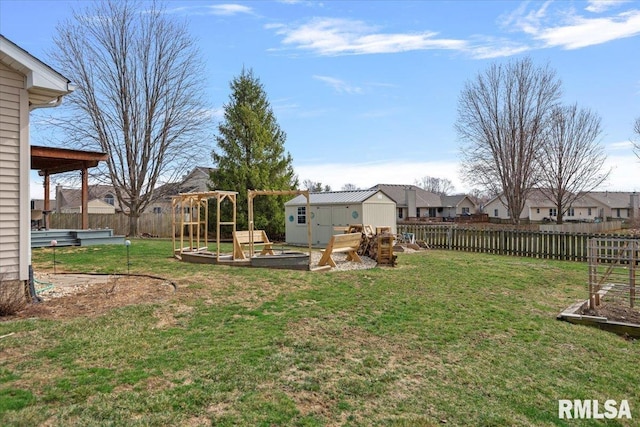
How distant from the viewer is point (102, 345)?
4699 mm

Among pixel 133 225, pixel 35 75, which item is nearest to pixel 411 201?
pixel 133 225

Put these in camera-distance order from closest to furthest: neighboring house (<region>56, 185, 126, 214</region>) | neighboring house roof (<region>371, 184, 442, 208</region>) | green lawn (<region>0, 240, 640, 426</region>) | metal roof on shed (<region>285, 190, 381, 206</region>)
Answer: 1. green lawn (<region>0, 240, 640, 426</region>)
2. metal roof on shed (<region>285, 190, 381, 206</region>)
3. neighboring house (<region>56, 185, 126, 214</region>)
4. neighboring house roof (<region>371, 184, 442, 208</region>)

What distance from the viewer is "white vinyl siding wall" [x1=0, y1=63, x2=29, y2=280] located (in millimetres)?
6344

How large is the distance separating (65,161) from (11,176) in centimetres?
1180

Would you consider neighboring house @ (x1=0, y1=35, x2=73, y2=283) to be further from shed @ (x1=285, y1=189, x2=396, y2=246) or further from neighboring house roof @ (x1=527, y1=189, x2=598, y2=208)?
neighboring house roof @ (x1=527, y1=189, x2=598, y2=208)

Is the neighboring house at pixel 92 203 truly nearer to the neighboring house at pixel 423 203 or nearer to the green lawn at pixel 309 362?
the neighboring house at pixel 423 203

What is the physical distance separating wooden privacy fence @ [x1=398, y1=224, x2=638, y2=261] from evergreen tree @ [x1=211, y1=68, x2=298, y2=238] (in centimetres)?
804

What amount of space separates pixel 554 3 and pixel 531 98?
67.7ft

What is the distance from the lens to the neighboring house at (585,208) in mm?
62188

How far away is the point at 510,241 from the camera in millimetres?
17531

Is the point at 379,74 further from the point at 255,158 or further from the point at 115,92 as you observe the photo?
the point at 115,92

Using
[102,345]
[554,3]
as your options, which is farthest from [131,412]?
[554,3]

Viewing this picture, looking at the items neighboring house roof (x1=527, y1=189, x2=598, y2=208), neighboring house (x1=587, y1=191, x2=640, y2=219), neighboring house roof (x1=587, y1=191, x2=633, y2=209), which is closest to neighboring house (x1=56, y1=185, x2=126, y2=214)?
neighboring house roof (x1=527, y1=189, x2=598, y2=208)

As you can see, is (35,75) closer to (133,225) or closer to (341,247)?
(341,247)
